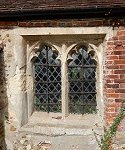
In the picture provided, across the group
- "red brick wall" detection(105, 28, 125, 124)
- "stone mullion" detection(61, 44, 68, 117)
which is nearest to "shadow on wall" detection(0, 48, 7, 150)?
"stone mullion" detection(61, 44, 68, 117)

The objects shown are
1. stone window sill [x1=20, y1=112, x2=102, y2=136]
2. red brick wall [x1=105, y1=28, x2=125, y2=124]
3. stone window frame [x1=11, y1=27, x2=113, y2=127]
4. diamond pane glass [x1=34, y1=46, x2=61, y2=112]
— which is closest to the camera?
red brick wall [x1=105, y1=28, x2=125, y2=124]

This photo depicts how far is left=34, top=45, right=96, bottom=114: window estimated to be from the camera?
6.71m

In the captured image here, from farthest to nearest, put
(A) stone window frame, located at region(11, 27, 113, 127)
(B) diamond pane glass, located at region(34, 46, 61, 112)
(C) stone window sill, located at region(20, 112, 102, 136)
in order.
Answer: (B) diamond pane glass, located at region(34, 46, 61, 112), (C) stone window sill, located at region(20, 112, 102, 136), (A) stone window frame, located at region(11, 27, 113, 127)

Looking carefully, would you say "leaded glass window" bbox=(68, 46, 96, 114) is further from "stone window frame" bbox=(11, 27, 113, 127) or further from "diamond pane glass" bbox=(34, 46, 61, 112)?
"diamond pane glass" bbox=(34, 46, 61, 112)

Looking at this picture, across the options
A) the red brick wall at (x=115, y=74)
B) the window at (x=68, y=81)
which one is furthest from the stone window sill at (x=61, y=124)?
the red brick wall at (x=115, y=74)

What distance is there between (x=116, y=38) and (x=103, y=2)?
2.22ft

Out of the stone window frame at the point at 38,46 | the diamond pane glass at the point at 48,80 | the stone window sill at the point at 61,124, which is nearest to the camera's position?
the stone window frame at the point at 38,46

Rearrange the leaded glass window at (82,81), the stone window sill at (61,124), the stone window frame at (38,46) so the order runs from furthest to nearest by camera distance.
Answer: the leaded glass window at (82,81) < the stone window sill at (61,124) < the stone window frame at (38,46)

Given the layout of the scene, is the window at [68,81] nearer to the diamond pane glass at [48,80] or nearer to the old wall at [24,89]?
the diamond pane glass at [48,80]

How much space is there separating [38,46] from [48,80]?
70 centimetres

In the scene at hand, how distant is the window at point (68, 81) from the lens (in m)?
6.71

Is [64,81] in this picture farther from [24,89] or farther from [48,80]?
[24,89]

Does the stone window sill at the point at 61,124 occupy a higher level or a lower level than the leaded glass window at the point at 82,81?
lower

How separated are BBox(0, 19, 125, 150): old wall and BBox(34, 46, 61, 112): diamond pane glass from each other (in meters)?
0.32
